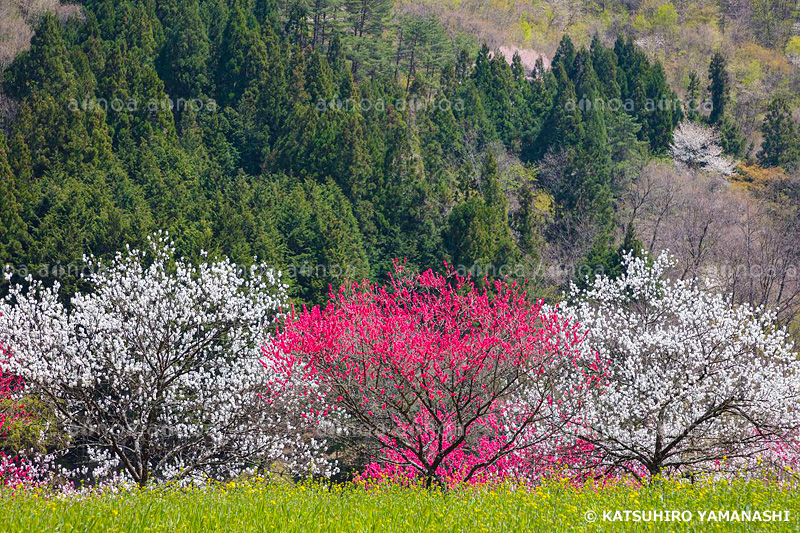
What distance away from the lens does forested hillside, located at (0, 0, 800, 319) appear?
108ft

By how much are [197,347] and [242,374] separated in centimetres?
152

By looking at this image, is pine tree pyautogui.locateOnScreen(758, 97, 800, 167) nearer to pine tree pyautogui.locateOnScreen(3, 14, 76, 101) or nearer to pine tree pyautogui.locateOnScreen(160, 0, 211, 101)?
pine tree pyautogui.locateOnScreen(160, 0, 211, 101)

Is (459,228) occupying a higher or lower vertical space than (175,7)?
lower

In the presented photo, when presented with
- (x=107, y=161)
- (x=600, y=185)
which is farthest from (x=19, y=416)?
(x=600, y=185)

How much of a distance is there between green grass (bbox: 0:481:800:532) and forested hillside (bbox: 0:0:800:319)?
67.9 ft

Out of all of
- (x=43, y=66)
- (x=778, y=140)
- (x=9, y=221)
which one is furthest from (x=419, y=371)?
(x=778, y=140)

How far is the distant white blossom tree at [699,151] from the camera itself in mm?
62562

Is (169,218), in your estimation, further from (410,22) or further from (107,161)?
(410,22)

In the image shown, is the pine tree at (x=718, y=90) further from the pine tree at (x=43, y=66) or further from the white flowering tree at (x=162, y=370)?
the white flowering tree at (x=162, y=370)

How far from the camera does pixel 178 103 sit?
153ft

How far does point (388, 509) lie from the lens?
765 centimetres

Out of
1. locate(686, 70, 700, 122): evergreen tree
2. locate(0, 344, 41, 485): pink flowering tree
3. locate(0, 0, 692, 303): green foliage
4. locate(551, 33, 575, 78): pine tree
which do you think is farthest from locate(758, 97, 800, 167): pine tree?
locate(0, 344, 41, 485): pink flowering tree

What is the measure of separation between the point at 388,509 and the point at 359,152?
3537cm

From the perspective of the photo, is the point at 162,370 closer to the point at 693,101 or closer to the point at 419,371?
the point at 419,371
